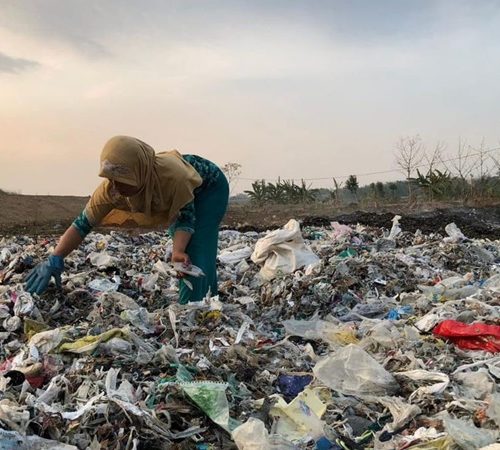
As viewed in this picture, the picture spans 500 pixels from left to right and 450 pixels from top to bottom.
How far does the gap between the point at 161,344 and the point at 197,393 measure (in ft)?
2.17

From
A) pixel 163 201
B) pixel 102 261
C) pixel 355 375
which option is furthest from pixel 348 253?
pixel 355 375

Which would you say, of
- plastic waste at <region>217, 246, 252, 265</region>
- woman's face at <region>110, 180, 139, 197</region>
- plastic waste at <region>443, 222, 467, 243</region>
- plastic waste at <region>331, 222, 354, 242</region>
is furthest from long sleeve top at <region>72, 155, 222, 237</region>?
plastic waste at <region>443, 222, 467, 243</region>

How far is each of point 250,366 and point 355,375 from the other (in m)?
0.43

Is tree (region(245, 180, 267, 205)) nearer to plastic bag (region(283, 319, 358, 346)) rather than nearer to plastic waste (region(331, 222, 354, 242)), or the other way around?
plastic waste (region(331, 222, 354, 242))

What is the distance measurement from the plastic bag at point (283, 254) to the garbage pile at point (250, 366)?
500mm

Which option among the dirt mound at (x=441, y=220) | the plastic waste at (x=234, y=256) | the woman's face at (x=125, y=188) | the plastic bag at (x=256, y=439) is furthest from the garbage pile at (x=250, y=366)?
the dirt mound at (x=441, y=220)

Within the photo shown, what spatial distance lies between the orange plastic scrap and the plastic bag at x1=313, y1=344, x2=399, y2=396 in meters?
0.67

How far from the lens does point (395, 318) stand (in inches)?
151

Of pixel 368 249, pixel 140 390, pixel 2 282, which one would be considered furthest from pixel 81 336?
pixel 368 249

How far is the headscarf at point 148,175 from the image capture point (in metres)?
3.33

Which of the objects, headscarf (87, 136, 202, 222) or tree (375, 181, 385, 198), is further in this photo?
tree (375, 181, 385, 198)

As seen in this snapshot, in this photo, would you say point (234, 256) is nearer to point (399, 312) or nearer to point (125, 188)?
point (399, 312)

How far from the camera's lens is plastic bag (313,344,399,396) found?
103 inches

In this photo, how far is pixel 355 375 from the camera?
2662mm
